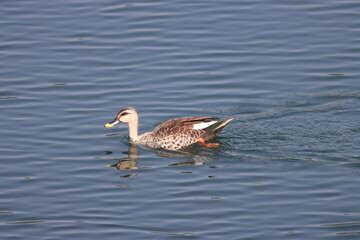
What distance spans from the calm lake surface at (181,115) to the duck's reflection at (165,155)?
0.05m

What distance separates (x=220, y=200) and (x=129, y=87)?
5.83 metres

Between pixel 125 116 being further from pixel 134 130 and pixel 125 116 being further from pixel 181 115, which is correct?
pixel 181 115

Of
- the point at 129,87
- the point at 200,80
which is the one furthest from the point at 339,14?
the point at 129,87

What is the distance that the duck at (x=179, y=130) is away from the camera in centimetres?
1476

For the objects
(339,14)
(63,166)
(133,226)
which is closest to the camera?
(133,226)

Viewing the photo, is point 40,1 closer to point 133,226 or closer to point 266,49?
point 266,49

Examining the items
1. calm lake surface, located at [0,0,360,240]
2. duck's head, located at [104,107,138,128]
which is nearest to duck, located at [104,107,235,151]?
duck's head, located at [104,107,138,128]

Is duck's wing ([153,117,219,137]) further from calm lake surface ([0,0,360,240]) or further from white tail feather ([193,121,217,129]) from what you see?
calm lake surface ([0,0,360,240])

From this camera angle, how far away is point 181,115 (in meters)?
16.0

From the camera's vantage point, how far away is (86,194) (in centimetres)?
1252

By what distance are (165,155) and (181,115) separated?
1.63 metres

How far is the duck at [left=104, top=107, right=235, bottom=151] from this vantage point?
48.4 ft

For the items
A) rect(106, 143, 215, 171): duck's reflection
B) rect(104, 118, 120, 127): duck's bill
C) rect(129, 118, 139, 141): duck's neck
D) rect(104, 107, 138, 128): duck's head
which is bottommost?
rect(106, 143, 215, 171): duck's reflection

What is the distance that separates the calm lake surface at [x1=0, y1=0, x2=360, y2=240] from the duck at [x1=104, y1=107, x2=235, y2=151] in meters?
0.29
